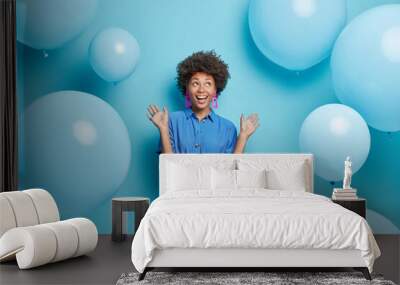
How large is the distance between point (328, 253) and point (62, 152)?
10.4ft

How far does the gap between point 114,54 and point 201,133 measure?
3.81 ft

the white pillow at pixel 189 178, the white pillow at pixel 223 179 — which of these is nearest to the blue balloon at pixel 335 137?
the white pillow at pixel 223 179

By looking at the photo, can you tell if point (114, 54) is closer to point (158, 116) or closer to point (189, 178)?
point (158, 116)

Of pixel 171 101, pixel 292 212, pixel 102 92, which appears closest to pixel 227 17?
pixel 171 101

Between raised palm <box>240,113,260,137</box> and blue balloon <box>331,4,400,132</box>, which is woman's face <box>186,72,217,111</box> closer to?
raised palm <box>240,113,260,137</box>

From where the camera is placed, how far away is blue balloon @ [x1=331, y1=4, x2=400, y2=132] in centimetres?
595

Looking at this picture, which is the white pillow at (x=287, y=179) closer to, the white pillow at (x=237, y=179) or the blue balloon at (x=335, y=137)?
the white pillow at (x=237, y=179)

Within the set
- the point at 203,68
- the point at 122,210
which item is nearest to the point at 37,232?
the point at 122,210

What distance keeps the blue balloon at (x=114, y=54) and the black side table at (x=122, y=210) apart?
4.16 feet

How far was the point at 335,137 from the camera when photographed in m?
6.00

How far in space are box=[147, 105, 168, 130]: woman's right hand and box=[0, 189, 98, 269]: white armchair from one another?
1.49 metres

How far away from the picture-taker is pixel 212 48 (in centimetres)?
643

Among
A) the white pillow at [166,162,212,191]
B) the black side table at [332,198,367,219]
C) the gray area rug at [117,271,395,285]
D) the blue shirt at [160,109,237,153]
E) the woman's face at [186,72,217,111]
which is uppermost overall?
the woman's face at [186,72,217,111]

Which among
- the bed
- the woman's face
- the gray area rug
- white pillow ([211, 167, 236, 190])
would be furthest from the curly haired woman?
the gray area rug
